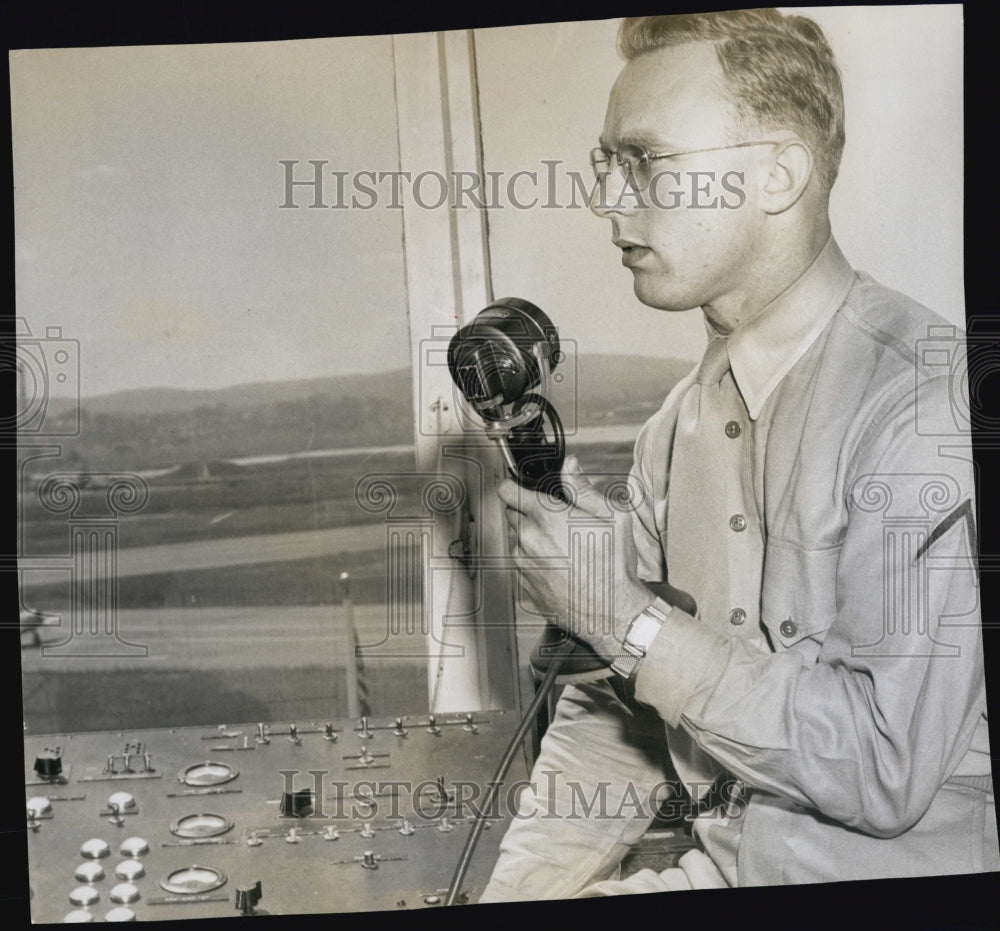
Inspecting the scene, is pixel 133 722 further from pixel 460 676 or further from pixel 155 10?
pixel 155 10

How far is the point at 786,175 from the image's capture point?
8.43ft

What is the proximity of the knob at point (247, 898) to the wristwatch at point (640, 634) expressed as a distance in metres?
0.99

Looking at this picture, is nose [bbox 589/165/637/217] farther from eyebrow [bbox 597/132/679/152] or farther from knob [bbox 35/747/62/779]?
knob [bbox 35/747/62/779]

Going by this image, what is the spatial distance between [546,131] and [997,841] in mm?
1945

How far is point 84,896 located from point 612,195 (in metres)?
2.00

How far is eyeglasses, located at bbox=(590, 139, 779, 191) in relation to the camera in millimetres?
2559

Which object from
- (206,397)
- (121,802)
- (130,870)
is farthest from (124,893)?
(206,397)

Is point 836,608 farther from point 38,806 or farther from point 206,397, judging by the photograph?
point 38,806

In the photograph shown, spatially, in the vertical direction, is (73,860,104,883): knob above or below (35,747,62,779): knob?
below

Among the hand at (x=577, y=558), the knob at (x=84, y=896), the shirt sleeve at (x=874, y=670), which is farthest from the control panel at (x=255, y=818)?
the shirt sleeve at (x=874, y=670)

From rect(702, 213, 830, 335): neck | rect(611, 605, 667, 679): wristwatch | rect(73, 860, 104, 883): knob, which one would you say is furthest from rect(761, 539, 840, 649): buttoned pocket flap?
A: rect(73, 860, 104, 883): knob

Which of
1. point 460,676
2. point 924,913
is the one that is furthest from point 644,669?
point 924,913

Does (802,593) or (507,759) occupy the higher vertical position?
(802,593)

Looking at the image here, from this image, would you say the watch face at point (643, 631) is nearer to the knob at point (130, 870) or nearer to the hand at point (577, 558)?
the hand at point (577, 558)
